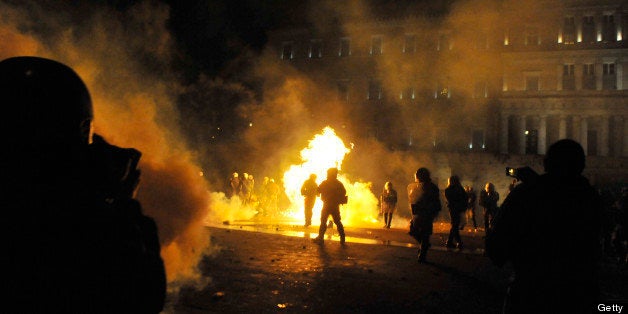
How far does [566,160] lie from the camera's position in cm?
276

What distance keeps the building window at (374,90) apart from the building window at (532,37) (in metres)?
13.9

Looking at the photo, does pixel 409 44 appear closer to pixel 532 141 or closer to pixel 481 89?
pixel 481 89

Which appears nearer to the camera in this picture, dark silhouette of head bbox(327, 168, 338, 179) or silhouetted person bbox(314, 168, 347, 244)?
silhouetted person bbox(314, 168, 347, 244)

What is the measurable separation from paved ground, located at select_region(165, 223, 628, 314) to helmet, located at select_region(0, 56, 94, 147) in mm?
3980

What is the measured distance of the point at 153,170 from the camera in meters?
5.66

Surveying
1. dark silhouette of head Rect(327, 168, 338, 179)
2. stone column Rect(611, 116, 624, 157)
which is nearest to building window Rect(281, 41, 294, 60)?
stone column Rect(611, 116, 624, 157)

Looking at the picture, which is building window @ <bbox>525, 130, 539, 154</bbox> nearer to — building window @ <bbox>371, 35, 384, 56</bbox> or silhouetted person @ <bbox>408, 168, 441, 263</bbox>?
building window @ <bbox>371, 35, 384, 56</bbox>


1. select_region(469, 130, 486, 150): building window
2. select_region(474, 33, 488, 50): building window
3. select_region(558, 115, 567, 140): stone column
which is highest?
select_region(474, 33, 488, 50): building window

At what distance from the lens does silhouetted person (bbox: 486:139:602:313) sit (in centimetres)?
261

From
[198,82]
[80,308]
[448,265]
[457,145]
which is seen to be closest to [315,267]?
[448,265]

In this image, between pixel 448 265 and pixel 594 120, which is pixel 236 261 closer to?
pixel 448 265

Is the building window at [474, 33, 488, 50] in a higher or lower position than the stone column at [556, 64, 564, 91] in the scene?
higher

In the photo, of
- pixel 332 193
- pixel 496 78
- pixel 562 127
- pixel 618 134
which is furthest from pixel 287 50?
pixel 332 193

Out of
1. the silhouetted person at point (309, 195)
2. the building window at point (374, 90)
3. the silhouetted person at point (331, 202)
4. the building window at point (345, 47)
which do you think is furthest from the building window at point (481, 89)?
the silhouetted person at point (331, 202)
